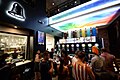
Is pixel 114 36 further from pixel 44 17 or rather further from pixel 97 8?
pixel 44 17

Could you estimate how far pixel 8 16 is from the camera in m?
5.06

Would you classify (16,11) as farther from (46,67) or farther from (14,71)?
(46,67)

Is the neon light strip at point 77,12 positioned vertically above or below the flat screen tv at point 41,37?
above

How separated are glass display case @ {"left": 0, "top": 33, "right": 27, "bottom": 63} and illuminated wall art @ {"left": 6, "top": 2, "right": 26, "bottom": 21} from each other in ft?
3.72

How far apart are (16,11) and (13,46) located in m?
1.97

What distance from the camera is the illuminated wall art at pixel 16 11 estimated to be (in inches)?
205

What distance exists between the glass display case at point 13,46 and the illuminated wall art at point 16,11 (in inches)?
44.7

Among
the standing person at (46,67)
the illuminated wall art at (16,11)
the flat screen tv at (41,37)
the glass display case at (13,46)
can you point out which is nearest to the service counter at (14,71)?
the glass display case at (13,46)

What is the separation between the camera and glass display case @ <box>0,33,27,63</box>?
5397 mm

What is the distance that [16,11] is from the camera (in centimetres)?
553

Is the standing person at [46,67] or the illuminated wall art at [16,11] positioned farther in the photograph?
the illuminated wall art at [16,11]

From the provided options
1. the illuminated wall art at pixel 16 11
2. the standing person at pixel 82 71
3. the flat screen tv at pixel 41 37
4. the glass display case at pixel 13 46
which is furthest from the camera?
the flat screen tv at pixel 41 37

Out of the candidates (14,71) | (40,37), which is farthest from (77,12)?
(14,71)

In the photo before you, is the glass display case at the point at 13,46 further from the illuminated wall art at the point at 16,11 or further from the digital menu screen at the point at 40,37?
the illuminated wall art at the point at 16,11
